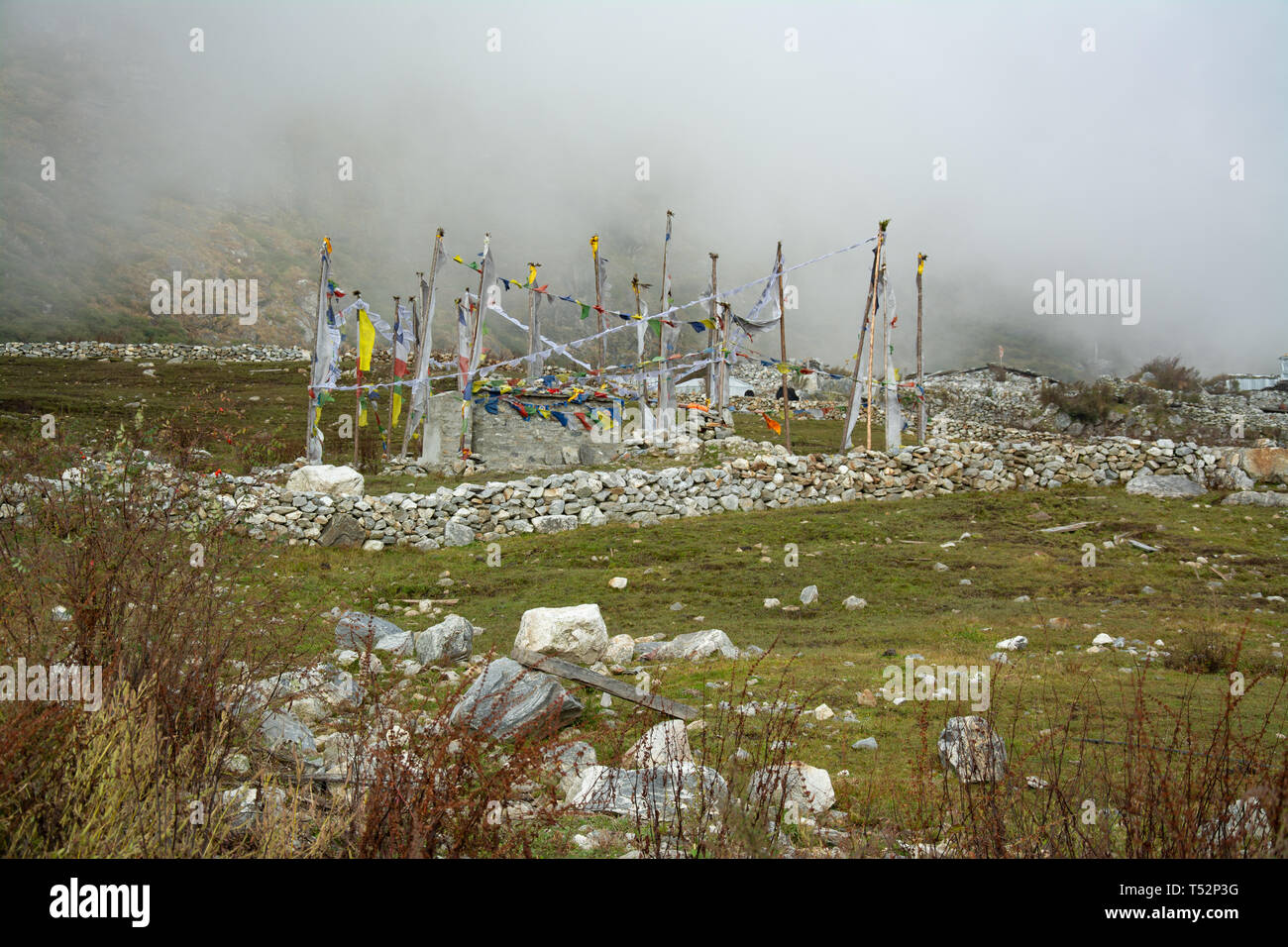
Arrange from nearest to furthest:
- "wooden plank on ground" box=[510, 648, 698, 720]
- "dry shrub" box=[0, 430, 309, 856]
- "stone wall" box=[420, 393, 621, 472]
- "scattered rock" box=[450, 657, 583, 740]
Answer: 1. "dry shrub" box=[0, 430, 309, 856]
2. "scattered rock" box=[450, 657, 583, 740]
3. "wooden plank on ground" box=[510, 648, 698, 720]
4. "stone wall" box=[420, 393, 621, 472]

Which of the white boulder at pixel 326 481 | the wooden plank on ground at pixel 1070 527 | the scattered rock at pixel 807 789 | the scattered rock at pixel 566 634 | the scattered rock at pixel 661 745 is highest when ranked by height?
the white boulder at pixel 326 481

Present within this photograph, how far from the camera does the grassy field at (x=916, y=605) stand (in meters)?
5.10

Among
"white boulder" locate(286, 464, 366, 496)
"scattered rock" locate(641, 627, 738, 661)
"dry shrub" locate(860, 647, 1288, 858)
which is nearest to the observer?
"dry shrub" locate(860, 647, 1288, 858)

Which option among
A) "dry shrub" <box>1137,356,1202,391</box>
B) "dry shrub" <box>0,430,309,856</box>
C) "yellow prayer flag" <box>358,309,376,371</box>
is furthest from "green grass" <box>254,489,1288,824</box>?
"dry shrub" <box>1137,356,1202,391</box>

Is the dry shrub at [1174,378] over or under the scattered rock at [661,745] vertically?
over

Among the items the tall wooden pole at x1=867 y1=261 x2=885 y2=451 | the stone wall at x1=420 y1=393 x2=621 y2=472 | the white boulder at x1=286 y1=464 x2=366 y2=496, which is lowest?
the white boulder at x1=286 y1=464 x2=366 y2=496

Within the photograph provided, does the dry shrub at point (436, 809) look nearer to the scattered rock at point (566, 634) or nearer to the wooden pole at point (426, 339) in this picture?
the scattered rock at point (566, 634)

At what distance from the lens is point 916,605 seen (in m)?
10.4

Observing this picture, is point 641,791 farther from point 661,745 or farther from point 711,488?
point 711,488

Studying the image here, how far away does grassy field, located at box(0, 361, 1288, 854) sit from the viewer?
5.10m

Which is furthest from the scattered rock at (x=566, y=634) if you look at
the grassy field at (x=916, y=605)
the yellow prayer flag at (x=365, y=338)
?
the yellow prayer flag at (x=365, y=338)

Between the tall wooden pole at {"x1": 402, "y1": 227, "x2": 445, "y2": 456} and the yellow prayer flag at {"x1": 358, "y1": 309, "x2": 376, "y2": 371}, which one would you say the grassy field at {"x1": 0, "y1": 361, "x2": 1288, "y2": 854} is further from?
the yellow prayer flag at {"x1": 358, "y1": 309, "x2": 376, "y2": 371}

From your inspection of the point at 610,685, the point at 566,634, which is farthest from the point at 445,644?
the point at 610,685

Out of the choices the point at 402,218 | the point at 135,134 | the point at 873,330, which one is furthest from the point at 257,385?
the point at 135,134
